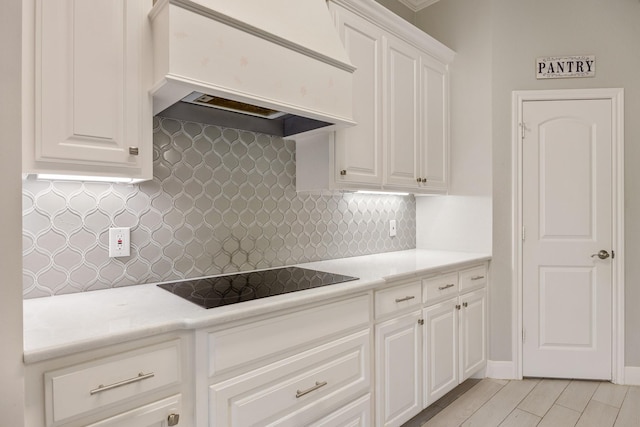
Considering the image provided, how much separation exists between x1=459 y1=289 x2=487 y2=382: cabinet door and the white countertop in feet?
3.29

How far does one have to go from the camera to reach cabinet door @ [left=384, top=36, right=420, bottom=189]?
2441 mm

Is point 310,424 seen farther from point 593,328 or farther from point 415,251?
point 593,328

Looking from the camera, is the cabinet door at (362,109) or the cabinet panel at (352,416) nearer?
the cabinet panel at (352,416)

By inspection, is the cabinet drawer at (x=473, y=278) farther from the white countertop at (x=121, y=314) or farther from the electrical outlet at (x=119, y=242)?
the electrical outlet at (x=119, y=242)

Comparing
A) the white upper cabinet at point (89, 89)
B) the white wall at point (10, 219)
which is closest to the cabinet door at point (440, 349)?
the white upper cabinet at point (89, 89)

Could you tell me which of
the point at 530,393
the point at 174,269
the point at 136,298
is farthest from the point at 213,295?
the point at 530,393

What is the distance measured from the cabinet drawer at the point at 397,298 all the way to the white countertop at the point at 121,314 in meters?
0.10

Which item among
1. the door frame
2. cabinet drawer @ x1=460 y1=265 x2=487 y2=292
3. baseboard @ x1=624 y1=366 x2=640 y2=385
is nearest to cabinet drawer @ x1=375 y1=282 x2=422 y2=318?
cabinet drawer @ x1=460 y1=265 x2=487 y2=292

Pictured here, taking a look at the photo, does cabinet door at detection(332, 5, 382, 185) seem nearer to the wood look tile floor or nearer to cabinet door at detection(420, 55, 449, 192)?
cabinet door at detection(420, 55, 449, 192)

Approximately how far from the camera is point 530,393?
8.73 ft

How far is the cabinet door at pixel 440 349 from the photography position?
226 centimetres

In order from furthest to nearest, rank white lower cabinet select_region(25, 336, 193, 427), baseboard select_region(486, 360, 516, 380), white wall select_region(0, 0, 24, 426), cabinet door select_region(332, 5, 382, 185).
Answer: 1. baseboard select_region(486, 360, 516, 380)
2. cabinet door select_region(332, 5, 382, 185)
3. white lower cabinet select_region(25, 336, 193, 427)
4. white wall select_region(0, 0, 24, 426)

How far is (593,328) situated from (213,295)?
2845mm

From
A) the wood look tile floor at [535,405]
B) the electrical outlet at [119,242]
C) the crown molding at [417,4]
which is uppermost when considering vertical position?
the crown molding at [417,4]
